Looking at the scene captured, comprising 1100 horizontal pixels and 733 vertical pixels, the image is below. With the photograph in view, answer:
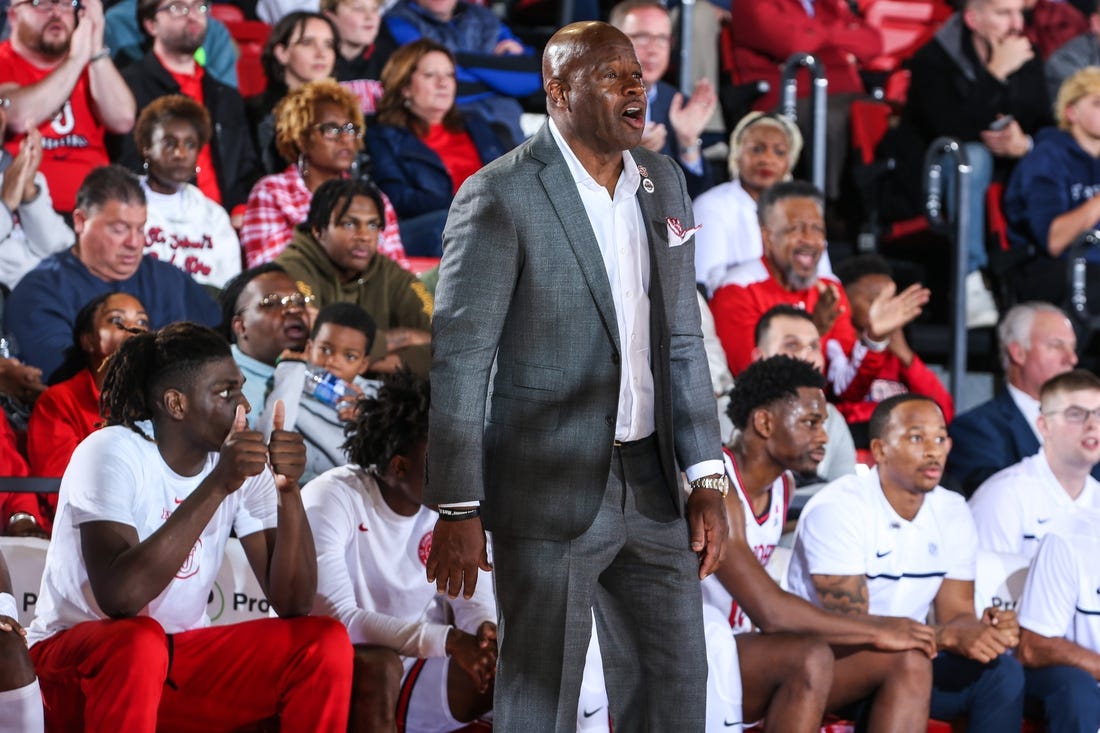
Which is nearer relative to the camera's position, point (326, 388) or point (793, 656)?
point (793, 656)

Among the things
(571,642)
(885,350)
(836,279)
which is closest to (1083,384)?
(885,350)

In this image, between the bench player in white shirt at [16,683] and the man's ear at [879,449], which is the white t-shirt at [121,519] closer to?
the bench player in white shirt at [16,683]

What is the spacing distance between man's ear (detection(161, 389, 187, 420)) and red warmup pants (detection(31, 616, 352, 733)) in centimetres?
54

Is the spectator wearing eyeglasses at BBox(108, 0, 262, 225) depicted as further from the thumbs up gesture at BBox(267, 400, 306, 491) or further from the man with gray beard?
the thumbs up gesture at BBox(267, 400, 306, 491)

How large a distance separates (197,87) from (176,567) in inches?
141

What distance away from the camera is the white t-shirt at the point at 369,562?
13.6 feet

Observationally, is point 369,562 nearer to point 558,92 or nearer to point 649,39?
point 558,92

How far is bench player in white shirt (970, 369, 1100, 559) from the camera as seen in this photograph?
5.45 m

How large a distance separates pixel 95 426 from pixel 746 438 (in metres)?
1.99

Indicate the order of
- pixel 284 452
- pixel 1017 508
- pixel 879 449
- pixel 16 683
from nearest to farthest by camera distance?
pixel 16 683
pixel 284 452
pixel 879 449
pixel 1017 508

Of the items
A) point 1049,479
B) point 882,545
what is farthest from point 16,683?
point 1049,479

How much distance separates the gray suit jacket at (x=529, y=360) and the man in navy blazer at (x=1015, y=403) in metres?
3.35

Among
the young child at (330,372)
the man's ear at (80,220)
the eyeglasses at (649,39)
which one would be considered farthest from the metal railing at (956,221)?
the man's ear at (80,220)

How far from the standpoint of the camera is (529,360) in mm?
2809
